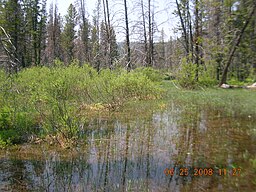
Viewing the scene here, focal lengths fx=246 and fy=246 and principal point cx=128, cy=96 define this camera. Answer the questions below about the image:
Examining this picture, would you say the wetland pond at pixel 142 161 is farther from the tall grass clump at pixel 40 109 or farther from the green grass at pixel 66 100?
the green grass at pixel 66 100

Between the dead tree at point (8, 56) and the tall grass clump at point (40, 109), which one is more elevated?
the dead tree at point (8, 56)

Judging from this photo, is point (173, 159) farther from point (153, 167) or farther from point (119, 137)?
point (119, 137)

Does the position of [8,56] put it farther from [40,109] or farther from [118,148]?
[118,148]

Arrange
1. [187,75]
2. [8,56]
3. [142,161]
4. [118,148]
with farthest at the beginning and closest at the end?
[187,75] → [118,148] → [8,56] → [142,161]

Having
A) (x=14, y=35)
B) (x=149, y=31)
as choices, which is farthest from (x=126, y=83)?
(x=14, y=35)

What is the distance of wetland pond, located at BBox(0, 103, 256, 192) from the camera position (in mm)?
3947

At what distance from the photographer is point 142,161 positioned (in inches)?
195

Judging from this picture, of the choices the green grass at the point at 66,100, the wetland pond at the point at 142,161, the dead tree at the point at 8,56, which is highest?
the dead tree at the point at 8,56

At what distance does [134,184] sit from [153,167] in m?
0.76
